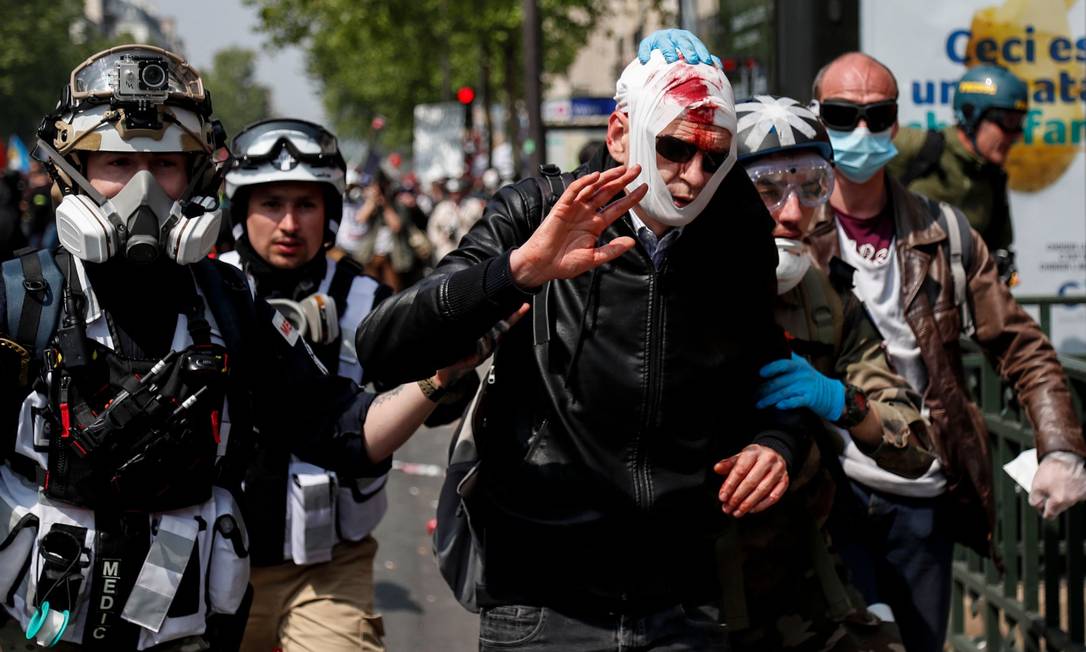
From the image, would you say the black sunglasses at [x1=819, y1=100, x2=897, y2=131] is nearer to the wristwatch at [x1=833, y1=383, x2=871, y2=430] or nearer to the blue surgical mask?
the blue surgical mask

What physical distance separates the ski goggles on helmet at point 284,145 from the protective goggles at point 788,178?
1358 mm

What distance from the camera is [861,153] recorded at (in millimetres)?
3961

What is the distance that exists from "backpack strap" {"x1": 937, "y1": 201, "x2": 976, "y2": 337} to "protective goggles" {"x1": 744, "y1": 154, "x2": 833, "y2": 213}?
70cm

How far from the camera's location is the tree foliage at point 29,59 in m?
77.1

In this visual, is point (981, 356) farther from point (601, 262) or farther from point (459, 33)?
point (459, 33)

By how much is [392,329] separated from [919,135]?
3.40m

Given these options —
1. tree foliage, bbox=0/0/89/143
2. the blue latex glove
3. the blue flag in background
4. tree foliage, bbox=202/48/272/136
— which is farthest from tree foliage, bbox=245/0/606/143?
tree foliage, bbox=202/48/272/136

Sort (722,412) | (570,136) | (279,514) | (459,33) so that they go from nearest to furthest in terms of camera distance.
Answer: (722,412) < (279,514) < (570,136) < (459,33)

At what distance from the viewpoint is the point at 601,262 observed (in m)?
2.47

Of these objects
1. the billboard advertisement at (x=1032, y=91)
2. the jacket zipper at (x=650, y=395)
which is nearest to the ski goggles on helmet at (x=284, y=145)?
the jacket zipper at (x=650, y=395)

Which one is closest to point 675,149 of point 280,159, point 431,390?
point 431,390

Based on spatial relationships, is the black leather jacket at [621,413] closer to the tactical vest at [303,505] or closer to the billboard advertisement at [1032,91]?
the tactical vest at [303,505]

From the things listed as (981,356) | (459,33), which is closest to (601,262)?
(981,356)

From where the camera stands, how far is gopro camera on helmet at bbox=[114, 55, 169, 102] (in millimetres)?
2605
